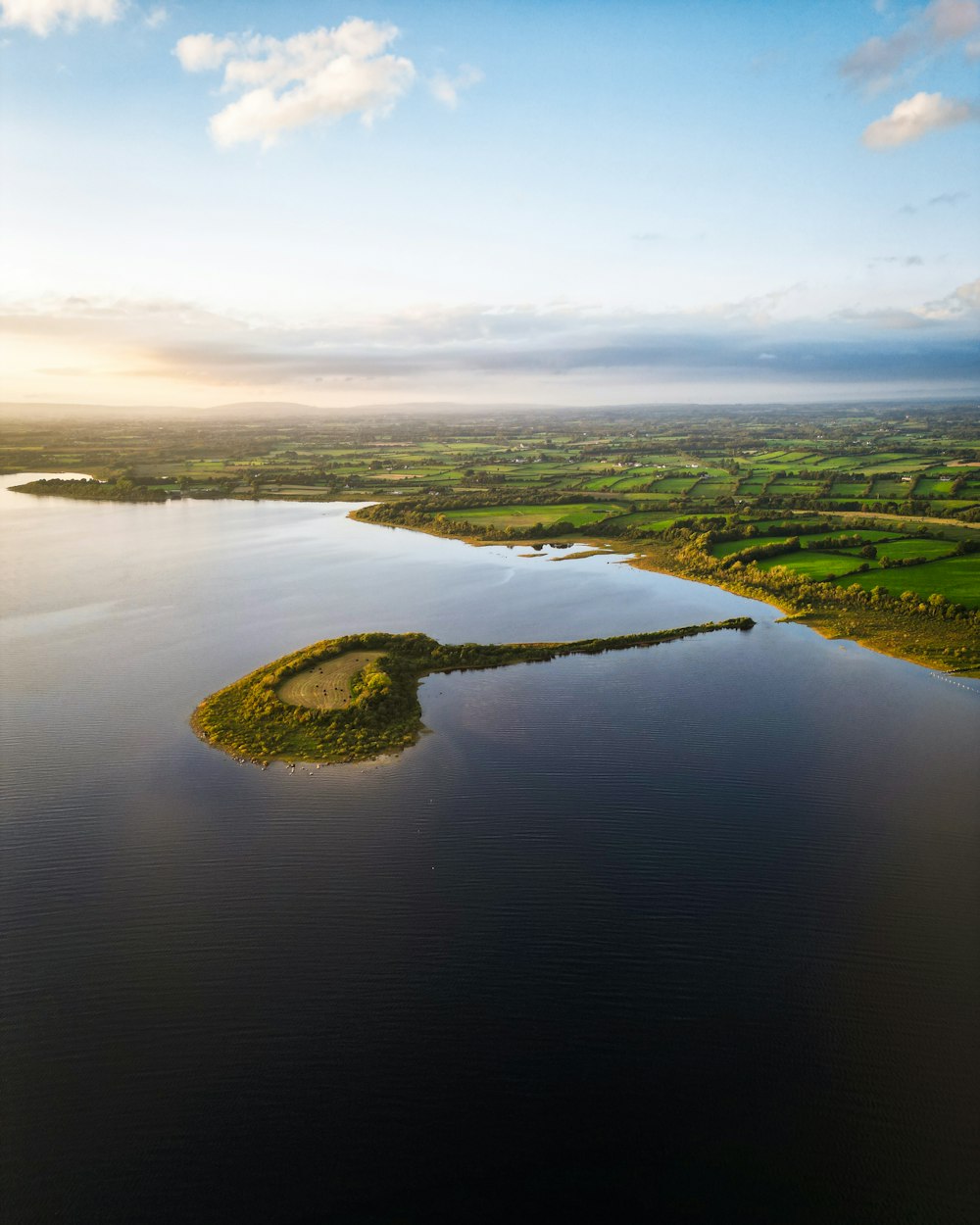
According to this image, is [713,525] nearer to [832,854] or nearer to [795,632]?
[795,632]

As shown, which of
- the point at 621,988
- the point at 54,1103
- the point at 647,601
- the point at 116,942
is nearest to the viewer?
the point at 54,1103

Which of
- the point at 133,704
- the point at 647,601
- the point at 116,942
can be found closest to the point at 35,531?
the point at 133,704

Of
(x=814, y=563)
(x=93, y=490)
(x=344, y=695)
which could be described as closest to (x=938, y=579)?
(x=814, y=563)

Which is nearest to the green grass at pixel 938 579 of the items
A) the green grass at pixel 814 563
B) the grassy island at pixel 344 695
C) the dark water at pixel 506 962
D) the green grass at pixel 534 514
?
the green grass at pixel 814 563

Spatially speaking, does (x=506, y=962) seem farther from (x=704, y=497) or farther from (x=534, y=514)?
(x=704, y=497)

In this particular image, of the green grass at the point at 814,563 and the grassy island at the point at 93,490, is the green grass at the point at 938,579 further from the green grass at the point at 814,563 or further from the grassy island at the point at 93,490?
the grassy island at the point at 93,490

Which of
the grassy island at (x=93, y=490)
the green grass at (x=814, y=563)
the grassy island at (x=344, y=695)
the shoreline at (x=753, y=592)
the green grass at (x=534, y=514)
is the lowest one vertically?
the shoreline at (x=753, y=592)

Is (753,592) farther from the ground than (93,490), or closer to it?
closer to it
